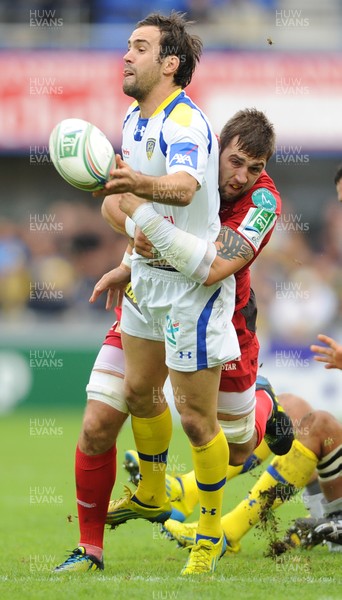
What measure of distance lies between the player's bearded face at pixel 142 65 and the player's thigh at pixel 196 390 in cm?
138

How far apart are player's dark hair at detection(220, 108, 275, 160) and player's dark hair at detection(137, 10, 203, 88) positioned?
33 centimetres

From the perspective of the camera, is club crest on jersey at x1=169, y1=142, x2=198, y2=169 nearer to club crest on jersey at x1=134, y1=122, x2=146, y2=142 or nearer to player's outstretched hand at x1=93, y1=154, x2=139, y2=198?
player's outstretched hand at x1=93, y1=154, x2=139, y2=198

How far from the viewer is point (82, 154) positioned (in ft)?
15.9

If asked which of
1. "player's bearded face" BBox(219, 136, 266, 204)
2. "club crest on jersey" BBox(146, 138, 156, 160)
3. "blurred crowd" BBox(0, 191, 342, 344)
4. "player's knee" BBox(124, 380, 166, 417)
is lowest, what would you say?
"blurred crowd" BBox(0, 191, 342, 344)

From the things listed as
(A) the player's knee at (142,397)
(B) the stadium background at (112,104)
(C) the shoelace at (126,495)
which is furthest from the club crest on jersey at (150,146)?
(B) the stadium background at (112,104)

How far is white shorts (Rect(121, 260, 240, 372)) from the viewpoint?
210 inches

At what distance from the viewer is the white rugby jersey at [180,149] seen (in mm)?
5094

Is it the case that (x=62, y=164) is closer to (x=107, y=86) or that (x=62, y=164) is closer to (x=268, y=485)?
(x=268, y=485)

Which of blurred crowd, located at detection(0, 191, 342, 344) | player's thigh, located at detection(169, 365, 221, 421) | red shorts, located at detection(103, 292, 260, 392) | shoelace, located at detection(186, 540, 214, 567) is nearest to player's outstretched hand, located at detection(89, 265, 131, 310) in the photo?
red shorts, located at detection(103, 292, 260, 392)

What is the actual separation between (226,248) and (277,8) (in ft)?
43.2

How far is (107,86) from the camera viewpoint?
16766 millimetres

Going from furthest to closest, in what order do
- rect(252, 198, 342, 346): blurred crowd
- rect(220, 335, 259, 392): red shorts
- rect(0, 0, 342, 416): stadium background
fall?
rect(0, 0, 342, 416): stadium background → rect(252, 198, 342, 346): blurred crowd → rect(220, 335, 259, 392): red shorts

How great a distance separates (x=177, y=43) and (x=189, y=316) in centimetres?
135

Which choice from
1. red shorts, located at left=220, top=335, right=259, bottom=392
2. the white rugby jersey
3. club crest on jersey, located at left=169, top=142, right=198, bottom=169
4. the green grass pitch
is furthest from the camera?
red shorts, located at left=220, top=335, right=259, bottom=392
